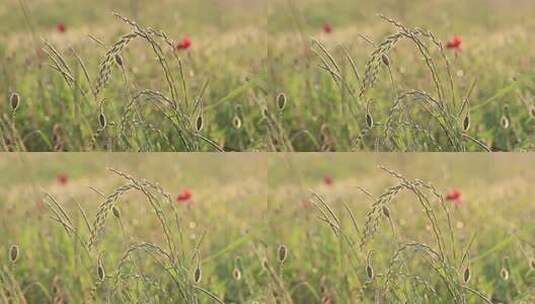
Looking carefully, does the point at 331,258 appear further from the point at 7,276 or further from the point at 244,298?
the point at 7,276

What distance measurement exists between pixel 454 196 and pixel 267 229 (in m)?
0.47

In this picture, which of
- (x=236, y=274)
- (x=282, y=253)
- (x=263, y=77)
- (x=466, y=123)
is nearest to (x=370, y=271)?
(x=282, y=253)

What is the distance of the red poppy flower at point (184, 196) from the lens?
6.64ft

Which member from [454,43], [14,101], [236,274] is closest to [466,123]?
[454,43]

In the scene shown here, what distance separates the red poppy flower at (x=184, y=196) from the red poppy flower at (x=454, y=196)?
64 centimetres

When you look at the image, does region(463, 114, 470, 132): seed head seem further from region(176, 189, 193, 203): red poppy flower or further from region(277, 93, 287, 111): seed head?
region(176, 189, 193, 203): red poppy flower

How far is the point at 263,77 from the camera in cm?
200

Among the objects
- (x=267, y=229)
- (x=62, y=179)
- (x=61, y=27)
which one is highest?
(x=61, y=27)

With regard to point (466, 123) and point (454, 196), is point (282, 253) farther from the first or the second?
point (466, 123)

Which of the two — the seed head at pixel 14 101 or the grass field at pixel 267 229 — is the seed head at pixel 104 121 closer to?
the grass field at pixel 267 229

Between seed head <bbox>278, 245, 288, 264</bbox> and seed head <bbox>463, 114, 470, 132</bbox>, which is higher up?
seed head <bbox>463, 114, 470, 132</bbox>

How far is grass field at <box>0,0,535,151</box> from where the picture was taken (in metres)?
1.99

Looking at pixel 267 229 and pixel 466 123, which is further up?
pixel 466 123

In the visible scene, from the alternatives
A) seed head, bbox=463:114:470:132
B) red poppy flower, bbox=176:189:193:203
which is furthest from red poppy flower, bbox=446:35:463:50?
red poppy flower, bbox=176:189:193:203
